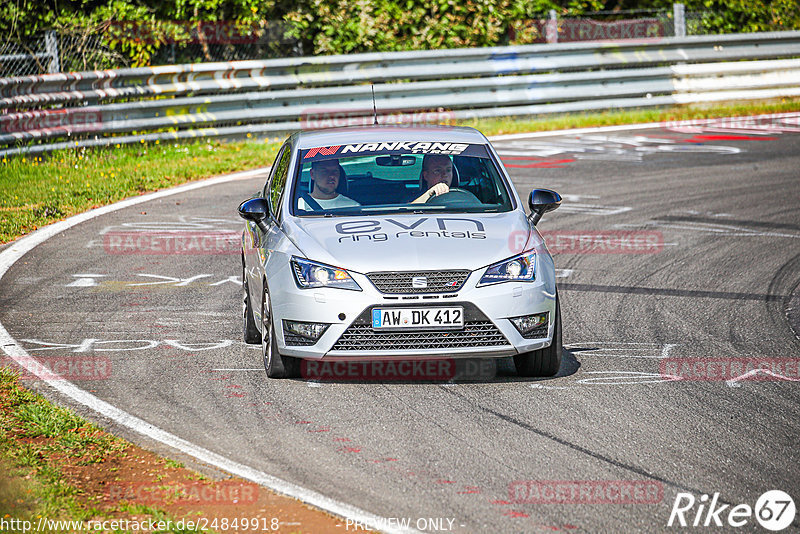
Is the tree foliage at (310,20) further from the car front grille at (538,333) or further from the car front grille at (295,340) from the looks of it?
the car front grille at (538,333)

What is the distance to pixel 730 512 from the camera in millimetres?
5008

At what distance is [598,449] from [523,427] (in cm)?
50

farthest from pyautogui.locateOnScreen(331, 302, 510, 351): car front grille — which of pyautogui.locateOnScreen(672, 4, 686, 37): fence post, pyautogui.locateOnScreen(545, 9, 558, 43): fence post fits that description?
pyautogui.locateOnScreen(672, 4, 686, 37): fence post

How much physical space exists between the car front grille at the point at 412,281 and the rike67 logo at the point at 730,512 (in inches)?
86.2

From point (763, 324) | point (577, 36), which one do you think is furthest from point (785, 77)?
point (763, 324)

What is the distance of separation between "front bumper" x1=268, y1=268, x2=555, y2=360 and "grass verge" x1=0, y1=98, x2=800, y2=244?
636 cm

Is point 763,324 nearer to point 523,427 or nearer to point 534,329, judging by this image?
point 534,329

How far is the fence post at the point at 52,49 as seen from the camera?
17.9 m

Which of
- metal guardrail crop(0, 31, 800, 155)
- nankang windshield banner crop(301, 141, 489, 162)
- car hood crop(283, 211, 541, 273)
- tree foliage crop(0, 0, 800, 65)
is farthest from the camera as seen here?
tree foliage crop(0, 0, 800, 65)

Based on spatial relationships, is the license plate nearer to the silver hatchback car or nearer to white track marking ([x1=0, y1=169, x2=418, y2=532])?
the silver hatchback car

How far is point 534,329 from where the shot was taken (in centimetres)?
710

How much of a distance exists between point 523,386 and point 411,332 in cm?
80

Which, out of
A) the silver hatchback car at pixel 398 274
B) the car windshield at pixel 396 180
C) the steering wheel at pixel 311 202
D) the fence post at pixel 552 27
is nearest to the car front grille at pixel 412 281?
the silver hatchback car at pixel 398 274

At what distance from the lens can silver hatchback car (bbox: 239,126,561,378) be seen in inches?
272
